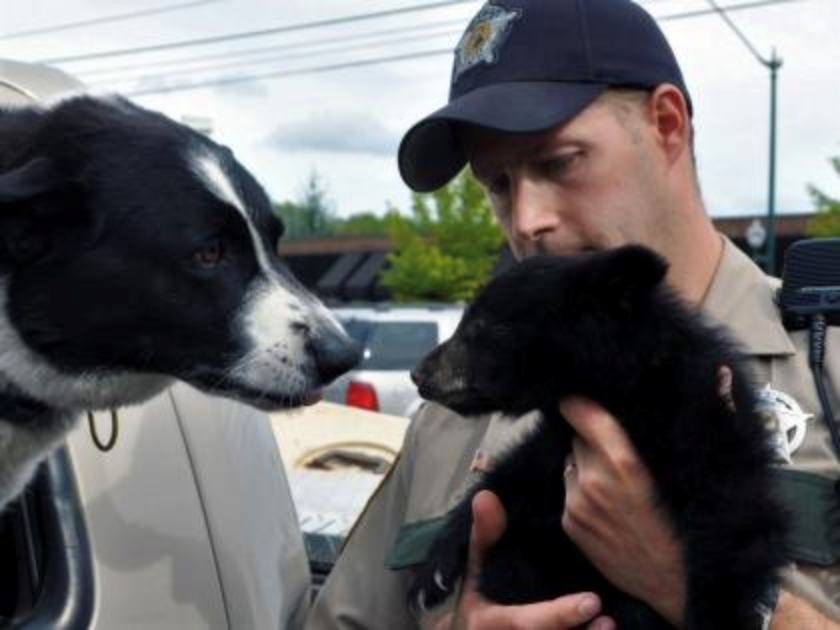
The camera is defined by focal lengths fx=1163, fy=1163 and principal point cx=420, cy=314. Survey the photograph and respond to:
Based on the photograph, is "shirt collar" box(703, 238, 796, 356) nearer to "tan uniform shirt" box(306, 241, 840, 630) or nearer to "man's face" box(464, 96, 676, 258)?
"tan uniform shirt" box(306, 241, 840, 630)

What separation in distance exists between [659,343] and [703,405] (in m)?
0.16

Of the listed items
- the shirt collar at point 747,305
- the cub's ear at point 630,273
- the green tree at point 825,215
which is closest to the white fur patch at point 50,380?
the cub's ear at point 630,273

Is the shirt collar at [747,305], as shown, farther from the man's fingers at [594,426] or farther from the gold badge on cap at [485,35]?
the gold badge on cap at [485,35]

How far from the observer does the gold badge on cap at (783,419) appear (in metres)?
2.51

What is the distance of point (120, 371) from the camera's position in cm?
255

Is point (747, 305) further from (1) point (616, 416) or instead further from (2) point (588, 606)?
(2) point (588, 606)

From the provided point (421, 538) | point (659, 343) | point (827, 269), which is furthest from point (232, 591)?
point (827, 269)

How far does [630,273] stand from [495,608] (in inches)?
30.3

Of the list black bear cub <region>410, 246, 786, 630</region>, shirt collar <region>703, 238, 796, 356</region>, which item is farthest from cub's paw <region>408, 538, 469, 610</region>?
shirt collar <region>703, 238, 796, 356</region>

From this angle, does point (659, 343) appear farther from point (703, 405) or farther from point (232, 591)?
point (232, 591)

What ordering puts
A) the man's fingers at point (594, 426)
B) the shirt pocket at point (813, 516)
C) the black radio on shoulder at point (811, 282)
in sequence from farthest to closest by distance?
the black radio on shoulder at point (811, 282) → the shirt pocket at point (813, 516) → the man's fingers at point (594, 426)

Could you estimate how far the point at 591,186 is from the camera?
9.44 feet

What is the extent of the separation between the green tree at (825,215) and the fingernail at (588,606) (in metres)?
36.8

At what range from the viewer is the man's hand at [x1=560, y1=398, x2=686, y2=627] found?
7.64ft
